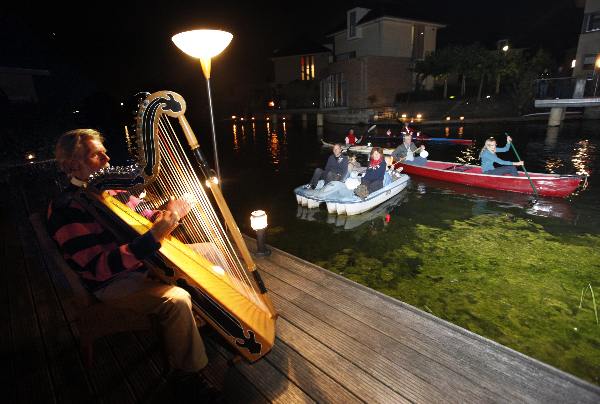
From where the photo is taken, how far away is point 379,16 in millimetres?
35500

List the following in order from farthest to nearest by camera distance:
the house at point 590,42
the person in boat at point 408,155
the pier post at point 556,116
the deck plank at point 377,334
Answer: the pier post at point 556,116, the house at point 590,42, the person in boat at point 408,155, the deck plank at point 377,334

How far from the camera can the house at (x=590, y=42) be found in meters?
25.4

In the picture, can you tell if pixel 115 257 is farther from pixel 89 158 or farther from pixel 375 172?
pixel 375 172

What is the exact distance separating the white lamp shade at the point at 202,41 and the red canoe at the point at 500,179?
35.6ft

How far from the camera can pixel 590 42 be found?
26016 millimetres

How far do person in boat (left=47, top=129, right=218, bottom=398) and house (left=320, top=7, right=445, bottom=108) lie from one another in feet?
123

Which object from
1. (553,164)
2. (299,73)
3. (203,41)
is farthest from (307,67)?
(203,41)

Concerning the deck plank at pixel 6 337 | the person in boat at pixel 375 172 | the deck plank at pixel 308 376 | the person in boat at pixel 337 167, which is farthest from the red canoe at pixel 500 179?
the deck plank at pixel 6 337

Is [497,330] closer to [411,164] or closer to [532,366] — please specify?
[532,366]

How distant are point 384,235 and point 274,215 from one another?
382cm

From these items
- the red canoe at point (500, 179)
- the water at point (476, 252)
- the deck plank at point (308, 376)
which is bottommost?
the water at point (476, 252)

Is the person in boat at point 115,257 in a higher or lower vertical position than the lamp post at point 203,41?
lower

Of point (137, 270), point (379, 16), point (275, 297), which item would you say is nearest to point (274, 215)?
point (275, 297)

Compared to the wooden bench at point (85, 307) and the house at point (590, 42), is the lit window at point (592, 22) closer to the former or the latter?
the house at point (590, 42)
